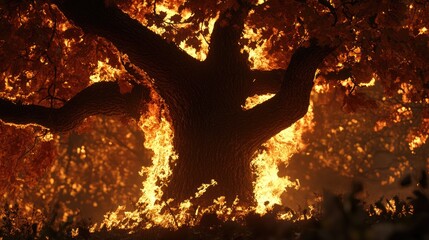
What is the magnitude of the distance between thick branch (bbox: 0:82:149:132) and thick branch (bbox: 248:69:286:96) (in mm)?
2298

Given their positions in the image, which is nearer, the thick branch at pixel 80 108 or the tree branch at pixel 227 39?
the tree branch at pixel 227 39

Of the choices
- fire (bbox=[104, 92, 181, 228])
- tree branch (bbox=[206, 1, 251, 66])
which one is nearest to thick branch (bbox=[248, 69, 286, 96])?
tree branch (bbox=[206, 1, 251, 66])

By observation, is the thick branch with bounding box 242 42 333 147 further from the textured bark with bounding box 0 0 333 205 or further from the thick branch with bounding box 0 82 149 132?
the thick branch with bounding box 0 82 149 132

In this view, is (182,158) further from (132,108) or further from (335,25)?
(335,25)

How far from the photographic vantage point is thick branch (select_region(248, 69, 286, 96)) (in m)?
13.7

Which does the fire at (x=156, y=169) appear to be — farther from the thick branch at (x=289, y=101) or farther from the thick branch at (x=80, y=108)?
the thick branch at (x=289, y=101)

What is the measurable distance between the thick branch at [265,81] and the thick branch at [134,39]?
147 centimetres

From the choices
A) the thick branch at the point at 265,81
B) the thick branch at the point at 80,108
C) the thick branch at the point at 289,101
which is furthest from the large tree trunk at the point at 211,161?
the thick branch at the point at 80,108

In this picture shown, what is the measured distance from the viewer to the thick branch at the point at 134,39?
12.0 metres

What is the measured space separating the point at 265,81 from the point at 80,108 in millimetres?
3890

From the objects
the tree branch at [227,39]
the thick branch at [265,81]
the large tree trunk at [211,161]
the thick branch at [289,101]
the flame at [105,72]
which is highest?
the flame at [105,72]

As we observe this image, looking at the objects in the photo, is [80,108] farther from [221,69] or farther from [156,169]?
[221,69]

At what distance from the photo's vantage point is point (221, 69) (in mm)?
13180

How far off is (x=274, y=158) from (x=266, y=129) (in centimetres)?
381
